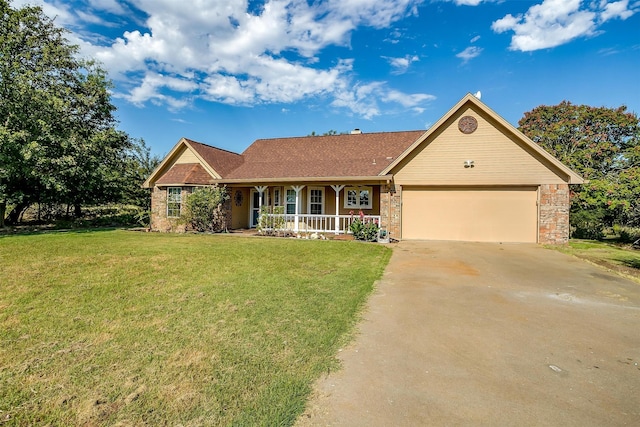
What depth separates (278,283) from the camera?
249 inches

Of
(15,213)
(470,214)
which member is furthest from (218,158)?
(470,214)

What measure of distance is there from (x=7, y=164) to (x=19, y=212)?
6235mm

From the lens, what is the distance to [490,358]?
11.3 feet

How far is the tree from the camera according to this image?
1702 cm

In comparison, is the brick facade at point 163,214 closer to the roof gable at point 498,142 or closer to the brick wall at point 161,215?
the brick wall at point 161,215

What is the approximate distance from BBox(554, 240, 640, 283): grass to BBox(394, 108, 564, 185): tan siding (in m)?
2.77

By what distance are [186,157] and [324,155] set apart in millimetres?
7591

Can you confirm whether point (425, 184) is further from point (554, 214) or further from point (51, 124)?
point (51, 124)

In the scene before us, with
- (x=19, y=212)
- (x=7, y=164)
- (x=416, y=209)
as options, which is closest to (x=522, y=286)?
(x=416, y=209)

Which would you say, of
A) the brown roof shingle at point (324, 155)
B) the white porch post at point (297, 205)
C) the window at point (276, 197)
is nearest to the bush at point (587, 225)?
the brown roof shingle at point (324, 155)

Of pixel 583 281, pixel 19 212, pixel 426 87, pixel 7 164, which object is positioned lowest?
pixel 583 281

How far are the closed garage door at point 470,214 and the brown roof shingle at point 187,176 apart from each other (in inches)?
396

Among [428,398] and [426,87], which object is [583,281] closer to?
[428,398]

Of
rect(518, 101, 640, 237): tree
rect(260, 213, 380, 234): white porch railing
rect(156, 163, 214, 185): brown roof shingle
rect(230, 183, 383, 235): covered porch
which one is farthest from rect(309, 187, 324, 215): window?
rect(518, 101, 640, 237): tree
